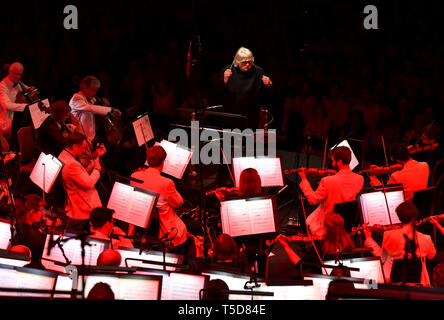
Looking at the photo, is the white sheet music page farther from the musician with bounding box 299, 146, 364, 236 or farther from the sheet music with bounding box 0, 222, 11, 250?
the sheet music with bounding box 0, 222, 11, 250

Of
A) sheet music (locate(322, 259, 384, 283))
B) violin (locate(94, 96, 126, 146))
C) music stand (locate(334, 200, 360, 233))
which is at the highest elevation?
violin (locate(94, 96, 126, 146))

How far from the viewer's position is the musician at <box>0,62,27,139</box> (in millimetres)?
7578

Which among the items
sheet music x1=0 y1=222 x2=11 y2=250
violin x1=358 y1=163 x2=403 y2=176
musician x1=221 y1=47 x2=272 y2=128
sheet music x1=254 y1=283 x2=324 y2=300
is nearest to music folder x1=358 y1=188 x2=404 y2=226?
violin x1=358 y1=163 x2=403 y2=176

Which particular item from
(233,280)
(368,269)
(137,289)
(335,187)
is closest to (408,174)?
(335,187)

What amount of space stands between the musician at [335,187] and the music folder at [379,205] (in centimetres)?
42

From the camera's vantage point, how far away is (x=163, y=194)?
5.78 metres

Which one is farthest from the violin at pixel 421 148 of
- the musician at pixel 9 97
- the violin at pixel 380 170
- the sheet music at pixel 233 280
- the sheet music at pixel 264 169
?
the musician at pixel 9 97

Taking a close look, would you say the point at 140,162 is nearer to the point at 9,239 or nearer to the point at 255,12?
the point at 9,239

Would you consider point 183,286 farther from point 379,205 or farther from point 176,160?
point 176,160

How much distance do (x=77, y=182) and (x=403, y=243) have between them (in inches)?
120

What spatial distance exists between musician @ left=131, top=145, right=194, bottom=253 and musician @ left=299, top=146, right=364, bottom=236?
50.5 inches

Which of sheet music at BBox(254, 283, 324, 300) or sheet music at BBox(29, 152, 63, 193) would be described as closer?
sheet music at BBox(254, 283, 324, 300)

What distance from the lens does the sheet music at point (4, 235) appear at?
15.5ft

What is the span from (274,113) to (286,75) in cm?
94
